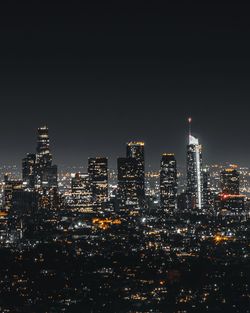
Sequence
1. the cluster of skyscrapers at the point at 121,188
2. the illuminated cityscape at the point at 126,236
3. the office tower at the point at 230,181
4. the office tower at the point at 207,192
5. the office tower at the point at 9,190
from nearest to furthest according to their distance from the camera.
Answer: the illuminated cityscape at the point at 126,236 < the office tower at the point at 9,190 < the cluster of skyscrapers at the point at 121,188 < the office tower at the point at 207,192 < the office tower at the point at 230,181

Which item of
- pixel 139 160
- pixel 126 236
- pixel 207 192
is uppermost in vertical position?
pixel 139 160

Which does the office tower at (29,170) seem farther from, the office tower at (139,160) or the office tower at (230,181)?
the office tower at (230,181)

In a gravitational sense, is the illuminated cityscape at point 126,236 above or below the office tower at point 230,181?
below

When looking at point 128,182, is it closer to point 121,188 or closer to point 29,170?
point 121,188

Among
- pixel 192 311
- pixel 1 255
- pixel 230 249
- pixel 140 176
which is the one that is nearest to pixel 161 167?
pixel 140 176

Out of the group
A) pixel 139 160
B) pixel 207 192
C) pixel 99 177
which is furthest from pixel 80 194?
pixel 207 192

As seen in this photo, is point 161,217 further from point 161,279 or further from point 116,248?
point 161,279

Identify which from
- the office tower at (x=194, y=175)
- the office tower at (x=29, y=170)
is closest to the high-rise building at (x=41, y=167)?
the office tower at (x=29, y=170)
